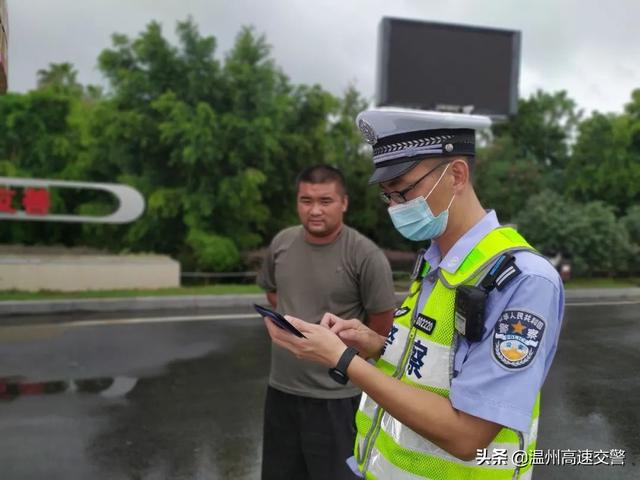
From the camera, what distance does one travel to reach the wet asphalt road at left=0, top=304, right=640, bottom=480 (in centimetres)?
403

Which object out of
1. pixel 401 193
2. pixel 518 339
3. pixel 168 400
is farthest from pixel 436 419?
pixel 168 400

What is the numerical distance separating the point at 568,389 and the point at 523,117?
22686 millimetres

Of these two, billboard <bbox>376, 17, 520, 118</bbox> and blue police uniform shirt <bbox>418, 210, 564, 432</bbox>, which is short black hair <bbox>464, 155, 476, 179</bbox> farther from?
billboard <bbox>376, 17, 520, 118</bbox>

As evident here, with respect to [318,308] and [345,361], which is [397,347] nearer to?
[345,361]

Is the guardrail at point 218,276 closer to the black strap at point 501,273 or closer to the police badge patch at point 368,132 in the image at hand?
the police badge patch at point 368,132

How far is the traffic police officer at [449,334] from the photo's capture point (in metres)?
1.29

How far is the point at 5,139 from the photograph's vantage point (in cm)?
1554

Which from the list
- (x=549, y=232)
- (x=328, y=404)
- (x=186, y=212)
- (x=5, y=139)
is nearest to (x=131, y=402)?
(x=328, y=404)

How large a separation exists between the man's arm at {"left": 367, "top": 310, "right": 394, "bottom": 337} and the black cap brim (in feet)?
4.14

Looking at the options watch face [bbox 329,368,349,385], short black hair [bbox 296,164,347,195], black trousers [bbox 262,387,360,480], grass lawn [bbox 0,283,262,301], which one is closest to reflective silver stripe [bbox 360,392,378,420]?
watch face [bbox 329,368,349,385]

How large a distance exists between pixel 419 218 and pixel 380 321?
4.23 ft

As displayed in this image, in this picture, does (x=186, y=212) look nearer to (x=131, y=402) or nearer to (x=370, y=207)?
(x=370, y=207)


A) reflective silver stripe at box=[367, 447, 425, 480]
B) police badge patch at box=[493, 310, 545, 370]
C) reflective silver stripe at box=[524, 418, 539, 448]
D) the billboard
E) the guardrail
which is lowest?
the guardrail

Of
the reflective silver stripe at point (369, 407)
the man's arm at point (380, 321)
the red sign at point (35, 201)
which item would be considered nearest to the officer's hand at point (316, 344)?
the reflective silver stripe at point (369, 407)
